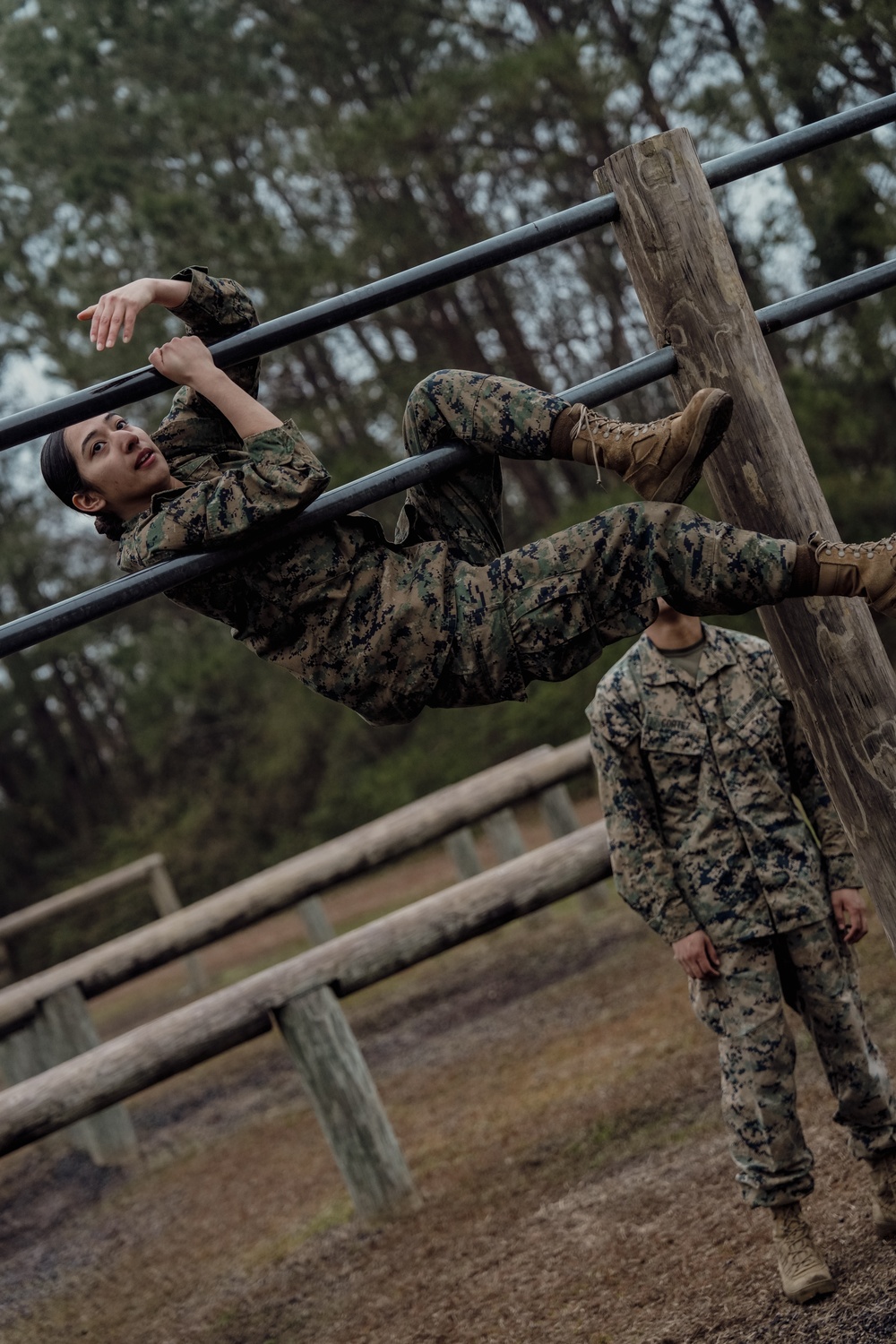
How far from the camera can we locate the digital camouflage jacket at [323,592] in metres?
2.50

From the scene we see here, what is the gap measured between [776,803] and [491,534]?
3.52 ft

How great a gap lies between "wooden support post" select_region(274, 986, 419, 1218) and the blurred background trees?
30.8 ft

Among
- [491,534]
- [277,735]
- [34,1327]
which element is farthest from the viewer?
[277,735]

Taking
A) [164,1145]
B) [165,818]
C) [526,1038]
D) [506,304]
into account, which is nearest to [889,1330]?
[526,1038]

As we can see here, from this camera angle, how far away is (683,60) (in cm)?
1373

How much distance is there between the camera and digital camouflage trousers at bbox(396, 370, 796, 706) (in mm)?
2373

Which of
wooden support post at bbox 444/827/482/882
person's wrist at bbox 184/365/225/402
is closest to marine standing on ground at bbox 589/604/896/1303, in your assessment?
person's wrist at bbox 184/365/225/402

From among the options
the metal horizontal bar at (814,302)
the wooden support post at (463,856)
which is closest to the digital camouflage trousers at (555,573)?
the metal horizontal bar at (814,302)

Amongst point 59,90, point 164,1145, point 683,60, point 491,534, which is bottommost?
point 164,1145

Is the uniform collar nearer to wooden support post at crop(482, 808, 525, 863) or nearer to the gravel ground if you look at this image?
the gravel ground

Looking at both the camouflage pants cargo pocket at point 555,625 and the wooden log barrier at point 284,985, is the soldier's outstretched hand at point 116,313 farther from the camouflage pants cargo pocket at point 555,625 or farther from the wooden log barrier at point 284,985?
the wooden log barrier at point 284,985

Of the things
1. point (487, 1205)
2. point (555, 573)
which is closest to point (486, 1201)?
point (487, 1205)

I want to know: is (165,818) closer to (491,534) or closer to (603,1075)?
(603,1075)

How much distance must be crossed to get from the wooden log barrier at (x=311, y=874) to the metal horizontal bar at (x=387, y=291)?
5318 millimetres
